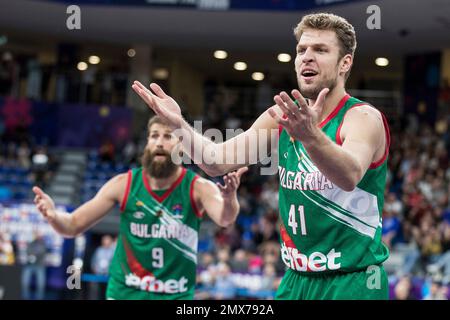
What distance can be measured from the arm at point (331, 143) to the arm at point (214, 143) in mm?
564

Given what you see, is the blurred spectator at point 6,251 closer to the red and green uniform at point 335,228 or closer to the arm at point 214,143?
the arm at point 214,143

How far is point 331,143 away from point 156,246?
3.17 metres

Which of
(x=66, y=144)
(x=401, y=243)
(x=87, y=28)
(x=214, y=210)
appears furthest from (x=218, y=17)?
(x=214, y=210)

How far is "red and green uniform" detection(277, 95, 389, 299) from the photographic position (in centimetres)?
452

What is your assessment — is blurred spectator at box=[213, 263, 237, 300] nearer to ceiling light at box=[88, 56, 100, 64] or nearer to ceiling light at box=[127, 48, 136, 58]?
ceiling light at box=[127, 48, 136, 58]

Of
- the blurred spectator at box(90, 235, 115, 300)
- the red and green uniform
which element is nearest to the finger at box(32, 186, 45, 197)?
the red and green uniform

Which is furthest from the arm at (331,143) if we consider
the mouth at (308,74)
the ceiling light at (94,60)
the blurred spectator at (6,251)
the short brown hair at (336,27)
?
the ceiling light at (94,60)

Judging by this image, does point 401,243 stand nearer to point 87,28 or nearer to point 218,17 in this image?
point 218,17

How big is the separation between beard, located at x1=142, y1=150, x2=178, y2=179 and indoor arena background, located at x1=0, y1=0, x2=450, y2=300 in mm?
6434

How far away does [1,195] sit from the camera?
826 inches

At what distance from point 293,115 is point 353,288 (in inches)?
47.4

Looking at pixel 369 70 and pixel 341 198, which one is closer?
pixel 341 198

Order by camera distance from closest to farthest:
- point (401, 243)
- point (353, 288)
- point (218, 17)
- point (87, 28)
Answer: point (353, 288) < point (401, 243) < point (218, 17) < point (87, 28)

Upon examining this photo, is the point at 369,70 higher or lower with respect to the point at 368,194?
higher
